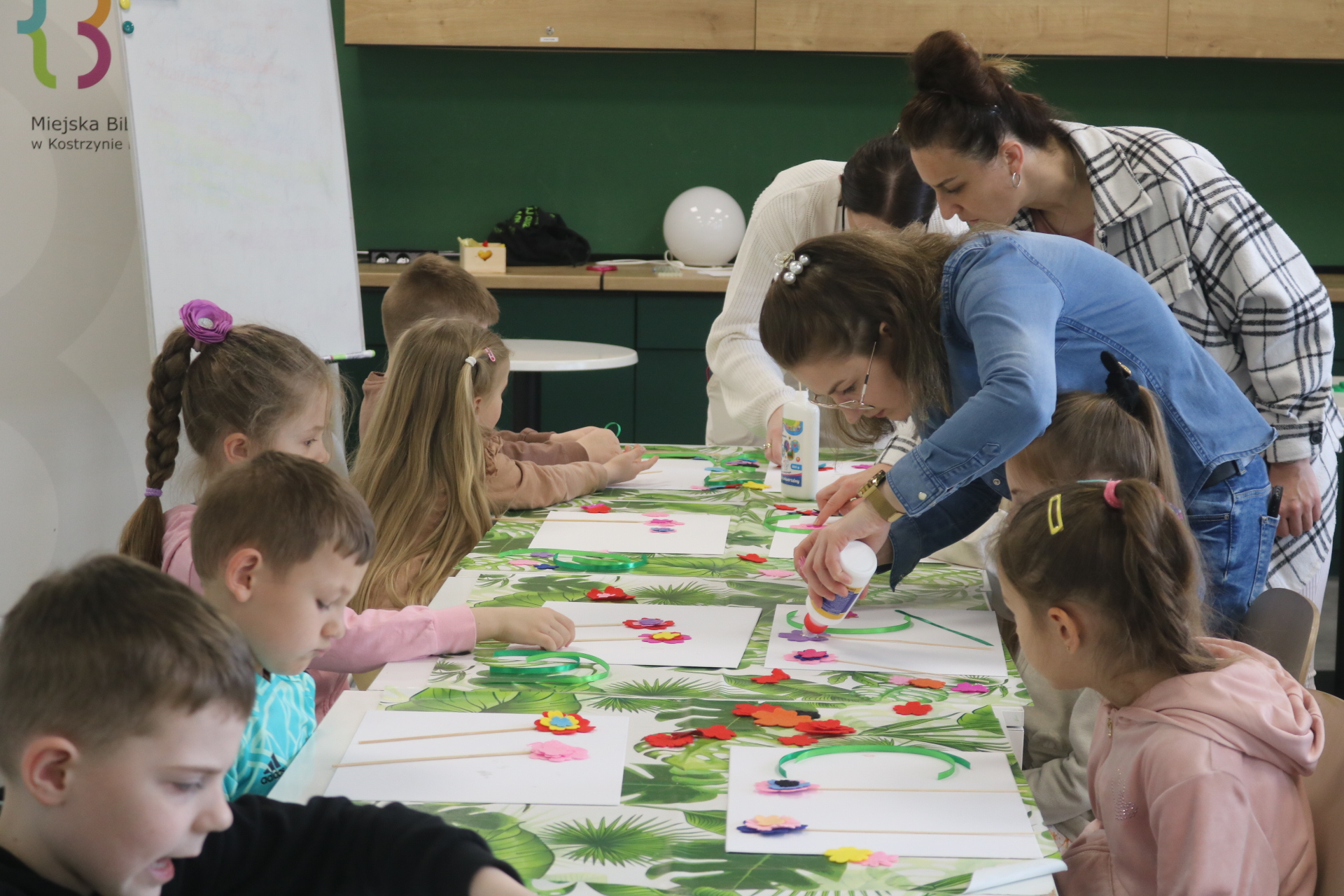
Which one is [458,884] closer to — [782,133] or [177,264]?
[177,264]

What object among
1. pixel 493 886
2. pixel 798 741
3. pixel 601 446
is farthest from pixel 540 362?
pixel 493 886

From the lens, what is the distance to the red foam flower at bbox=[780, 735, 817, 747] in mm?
1149

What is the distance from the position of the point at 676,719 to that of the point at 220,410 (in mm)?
787

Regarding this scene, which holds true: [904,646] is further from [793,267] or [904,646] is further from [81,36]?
[81,36]

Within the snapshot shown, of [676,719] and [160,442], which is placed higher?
[160,442]

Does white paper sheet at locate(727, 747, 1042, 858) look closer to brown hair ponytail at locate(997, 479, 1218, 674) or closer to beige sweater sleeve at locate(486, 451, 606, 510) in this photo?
brown hair ponytail at locate(997, 479, 1218, 674)

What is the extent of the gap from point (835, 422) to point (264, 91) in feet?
5.60

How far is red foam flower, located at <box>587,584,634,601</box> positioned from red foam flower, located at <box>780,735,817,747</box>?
1.48 ft

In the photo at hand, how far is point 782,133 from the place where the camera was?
4617 millimetres

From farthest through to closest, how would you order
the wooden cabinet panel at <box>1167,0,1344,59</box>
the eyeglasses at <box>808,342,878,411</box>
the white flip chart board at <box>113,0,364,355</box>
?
the wooden cabinet panel at <box>1167,0,1344,59</box>, the white flip chart board at <box>113,0,364,355</box>, the eyeglasses at <box>808,342,878,411</box>

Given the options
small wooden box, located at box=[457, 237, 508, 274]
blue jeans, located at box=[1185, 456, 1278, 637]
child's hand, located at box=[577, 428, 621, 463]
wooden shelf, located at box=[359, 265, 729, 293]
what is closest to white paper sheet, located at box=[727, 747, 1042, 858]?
blue jeans, located at box=[1185, 456, 1278, 637]

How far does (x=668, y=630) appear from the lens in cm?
146

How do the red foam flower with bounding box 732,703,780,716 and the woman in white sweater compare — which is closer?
the red foam flower with bounding box 732,703,780,716

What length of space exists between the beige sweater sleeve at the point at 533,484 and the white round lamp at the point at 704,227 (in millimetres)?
2418
